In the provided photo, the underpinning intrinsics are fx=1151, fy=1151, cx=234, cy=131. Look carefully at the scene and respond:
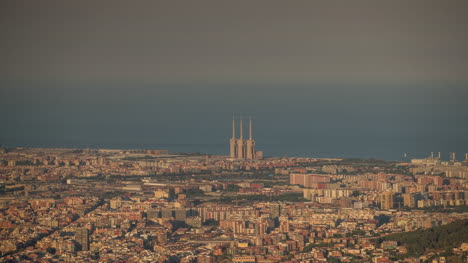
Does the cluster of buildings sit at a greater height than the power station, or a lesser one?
lesser

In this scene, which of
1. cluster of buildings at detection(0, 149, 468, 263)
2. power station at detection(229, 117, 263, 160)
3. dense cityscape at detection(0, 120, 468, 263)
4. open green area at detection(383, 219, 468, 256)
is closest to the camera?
open green area at detection(383, 219, 468, 256)

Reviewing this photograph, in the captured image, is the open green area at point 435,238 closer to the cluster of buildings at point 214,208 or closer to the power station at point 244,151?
the cluster of buildings at point 214,208

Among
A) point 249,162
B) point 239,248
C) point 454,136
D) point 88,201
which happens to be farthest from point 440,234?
point 454,136

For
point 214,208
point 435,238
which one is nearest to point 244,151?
point 214,208

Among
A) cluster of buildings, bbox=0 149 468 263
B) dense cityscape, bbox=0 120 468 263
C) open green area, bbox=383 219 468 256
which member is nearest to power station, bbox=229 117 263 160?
dense cityscape, bbox=0 120 468 263

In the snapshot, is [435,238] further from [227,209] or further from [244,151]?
[244,151]

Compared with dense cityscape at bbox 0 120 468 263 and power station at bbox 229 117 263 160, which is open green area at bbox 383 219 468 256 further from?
power station at bbox 229 117 263 160

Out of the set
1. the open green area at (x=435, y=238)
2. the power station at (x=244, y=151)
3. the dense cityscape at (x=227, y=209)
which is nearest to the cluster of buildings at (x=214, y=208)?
the dense cityscape at (x=227, y=209)
